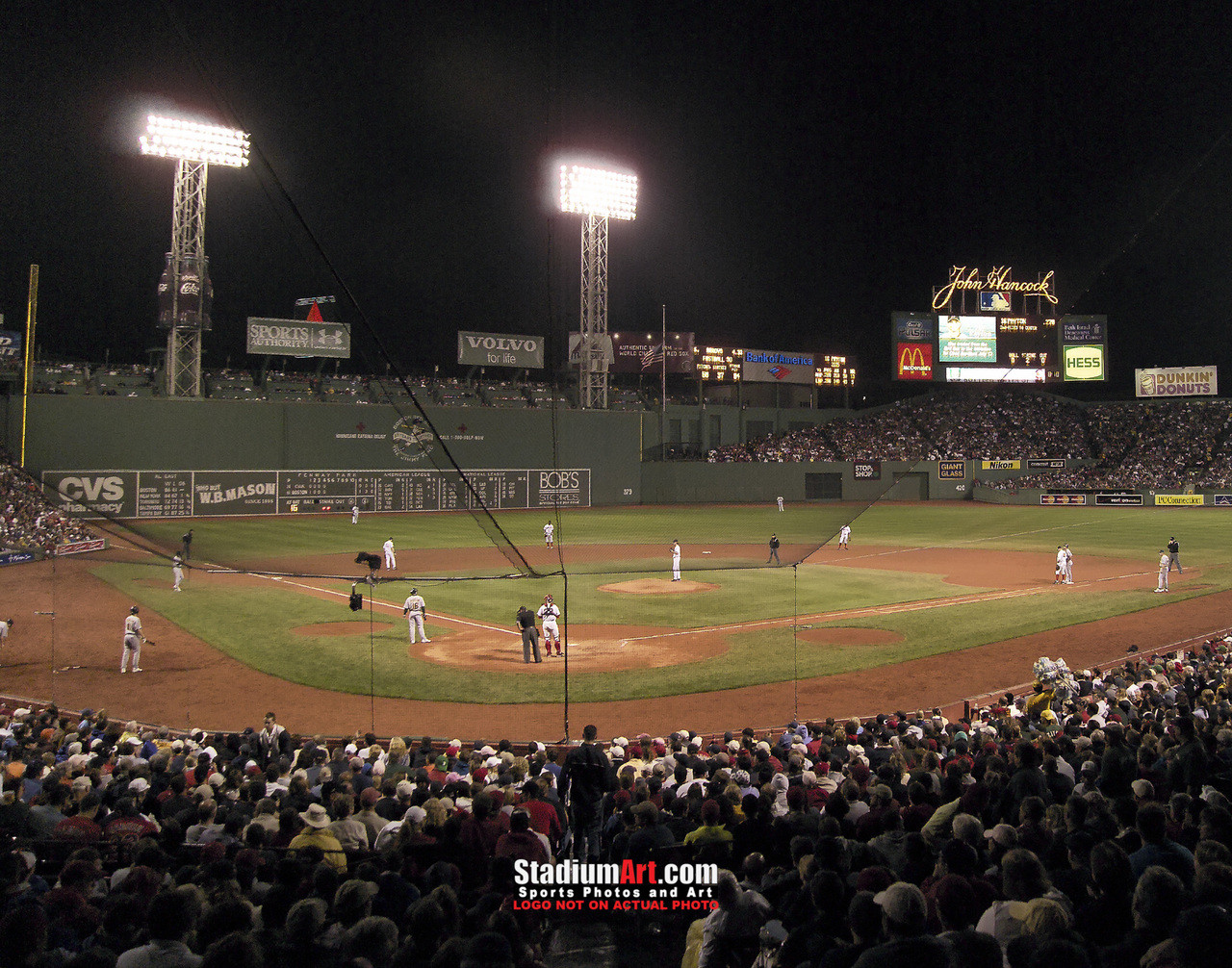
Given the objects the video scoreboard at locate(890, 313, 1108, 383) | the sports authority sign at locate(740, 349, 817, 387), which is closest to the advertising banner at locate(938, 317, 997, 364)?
the video scoreboard at locate(890, 313, 1108, 383)

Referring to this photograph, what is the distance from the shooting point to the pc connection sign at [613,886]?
4531 millimetres

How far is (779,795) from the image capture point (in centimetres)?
683

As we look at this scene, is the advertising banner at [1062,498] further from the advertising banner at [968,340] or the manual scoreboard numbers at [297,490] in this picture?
the manual scoreboard numbers at [297,490]

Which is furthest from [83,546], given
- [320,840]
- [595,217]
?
[595,217]

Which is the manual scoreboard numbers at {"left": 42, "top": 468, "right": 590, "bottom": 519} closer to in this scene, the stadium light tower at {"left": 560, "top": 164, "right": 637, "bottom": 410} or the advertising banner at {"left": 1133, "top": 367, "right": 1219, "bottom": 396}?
the stadium light tower at {"left": 560, "top": 164, "right": 637, "bottom": 410}

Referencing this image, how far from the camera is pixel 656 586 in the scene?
26.5m

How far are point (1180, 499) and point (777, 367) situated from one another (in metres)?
32.8

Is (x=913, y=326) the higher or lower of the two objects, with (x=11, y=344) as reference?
higher

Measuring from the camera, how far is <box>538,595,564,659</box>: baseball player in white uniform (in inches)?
680

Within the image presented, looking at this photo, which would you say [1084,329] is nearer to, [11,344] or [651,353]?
[651,353]

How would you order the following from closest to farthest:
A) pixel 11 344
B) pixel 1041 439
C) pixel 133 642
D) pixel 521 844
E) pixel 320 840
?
pixel 521 844 → pixel 320 840 → pixel 133 642 → pixel 11 344 → pixel 1041 439

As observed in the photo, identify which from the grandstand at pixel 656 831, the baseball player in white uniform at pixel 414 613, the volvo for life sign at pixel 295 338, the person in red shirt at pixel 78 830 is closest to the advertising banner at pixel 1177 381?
the volvo for life sign at pixel 295 338

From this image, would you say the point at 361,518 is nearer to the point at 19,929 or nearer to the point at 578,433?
the point at 578,433

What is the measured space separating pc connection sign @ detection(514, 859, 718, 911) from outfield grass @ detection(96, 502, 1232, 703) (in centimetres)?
669
